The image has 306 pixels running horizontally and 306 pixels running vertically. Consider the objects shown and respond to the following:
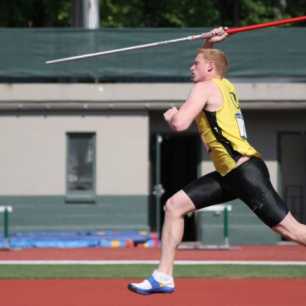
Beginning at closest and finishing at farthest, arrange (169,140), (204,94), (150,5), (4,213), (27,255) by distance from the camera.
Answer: (204,94) → (27,255) → (4,213) → (169,140) → (150,5)

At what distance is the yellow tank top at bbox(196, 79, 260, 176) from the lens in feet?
28.7

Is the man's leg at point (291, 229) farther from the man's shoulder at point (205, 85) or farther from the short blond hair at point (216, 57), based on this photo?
the short blond hair at point (216, 57)

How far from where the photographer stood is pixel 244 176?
8734 millimetres

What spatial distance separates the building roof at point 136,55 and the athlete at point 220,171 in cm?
1372

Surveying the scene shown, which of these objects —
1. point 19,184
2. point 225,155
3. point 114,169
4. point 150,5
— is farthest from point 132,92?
point 150,5

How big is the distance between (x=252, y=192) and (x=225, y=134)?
19.9 inches

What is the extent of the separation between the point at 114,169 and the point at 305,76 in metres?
4.39

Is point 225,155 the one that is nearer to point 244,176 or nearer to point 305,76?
point 244,176

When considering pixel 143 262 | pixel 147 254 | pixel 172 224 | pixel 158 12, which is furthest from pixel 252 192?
pixel 158 12

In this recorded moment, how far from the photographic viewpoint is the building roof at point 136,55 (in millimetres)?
22641

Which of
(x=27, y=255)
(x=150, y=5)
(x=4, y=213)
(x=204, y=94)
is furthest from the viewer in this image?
(x=150, y=5)
